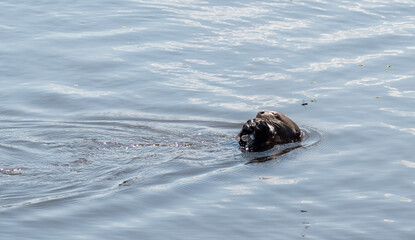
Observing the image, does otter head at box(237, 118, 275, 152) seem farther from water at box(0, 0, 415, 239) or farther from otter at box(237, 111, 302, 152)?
water at box(0, 0, 415, 239)

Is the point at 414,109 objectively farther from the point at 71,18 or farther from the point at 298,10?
the point at 71,18

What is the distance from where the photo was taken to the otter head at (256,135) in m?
12.2

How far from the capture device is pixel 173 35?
761 inches

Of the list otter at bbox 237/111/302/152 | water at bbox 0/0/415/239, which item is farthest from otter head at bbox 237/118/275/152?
water at bbox 0/0/415/239

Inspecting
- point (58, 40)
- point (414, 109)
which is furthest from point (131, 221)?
point (58, 40)

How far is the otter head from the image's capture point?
482 inches

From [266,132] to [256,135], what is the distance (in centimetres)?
16

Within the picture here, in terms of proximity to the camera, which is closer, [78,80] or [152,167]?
[152,167]

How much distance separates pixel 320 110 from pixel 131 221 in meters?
5.94

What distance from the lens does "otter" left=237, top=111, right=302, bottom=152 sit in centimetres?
1225

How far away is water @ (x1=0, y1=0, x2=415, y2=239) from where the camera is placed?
9.74 m

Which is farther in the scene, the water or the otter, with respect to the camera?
the otter

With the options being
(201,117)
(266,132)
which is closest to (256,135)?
(266,132)

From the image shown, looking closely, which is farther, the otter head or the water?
the otter head
